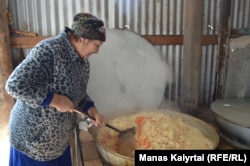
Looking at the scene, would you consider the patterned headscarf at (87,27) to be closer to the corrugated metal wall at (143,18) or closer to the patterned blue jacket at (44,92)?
the patterned blue jacket at (44,92)

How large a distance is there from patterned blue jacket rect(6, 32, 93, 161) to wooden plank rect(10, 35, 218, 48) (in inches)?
76.5

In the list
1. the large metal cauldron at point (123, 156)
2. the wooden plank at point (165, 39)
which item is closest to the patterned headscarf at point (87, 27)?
the large metal cauldron at point (123, 156)

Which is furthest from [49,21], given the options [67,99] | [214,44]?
[214,44]

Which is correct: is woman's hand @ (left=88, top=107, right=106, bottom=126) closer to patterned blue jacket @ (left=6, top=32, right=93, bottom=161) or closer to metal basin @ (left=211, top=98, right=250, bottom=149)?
patterned blue jacket @ (left=6, top=32, right=93, bottom=161)

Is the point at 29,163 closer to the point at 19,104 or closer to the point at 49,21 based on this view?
the point at 19,104

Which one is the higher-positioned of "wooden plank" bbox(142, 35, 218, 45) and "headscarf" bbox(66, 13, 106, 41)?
"headscarf" bbox(66, 13, 106, 41)

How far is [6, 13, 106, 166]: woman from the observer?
1.85m

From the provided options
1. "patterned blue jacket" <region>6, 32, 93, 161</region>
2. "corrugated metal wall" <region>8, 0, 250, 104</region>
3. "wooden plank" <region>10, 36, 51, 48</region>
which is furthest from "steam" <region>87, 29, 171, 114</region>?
"patterned blue jacket" <region>6, 32, 93, 161</region>

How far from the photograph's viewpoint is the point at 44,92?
1.89 metres

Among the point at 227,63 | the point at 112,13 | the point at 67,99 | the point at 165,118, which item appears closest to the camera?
the point at 67,99

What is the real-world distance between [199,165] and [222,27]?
3.22 metres

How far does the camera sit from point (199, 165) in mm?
2201

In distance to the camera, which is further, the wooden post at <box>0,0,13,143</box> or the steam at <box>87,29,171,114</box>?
the steam at <box>87,29,171,114</box>

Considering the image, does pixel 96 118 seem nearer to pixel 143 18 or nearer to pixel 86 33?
pixel 86 33
